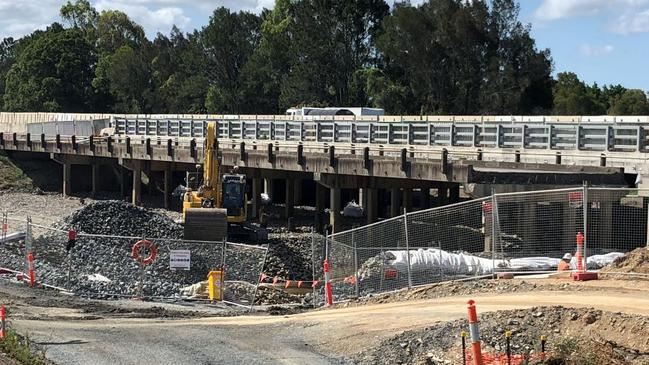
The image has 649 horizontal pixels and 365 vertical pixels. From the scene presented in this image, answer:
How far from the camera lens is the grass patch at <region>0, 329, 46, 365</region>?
1254cm

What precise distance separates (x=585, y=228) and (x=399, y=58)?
6252 centimetres

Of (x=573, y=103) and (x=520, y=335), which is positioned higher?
(x=573, y=103)

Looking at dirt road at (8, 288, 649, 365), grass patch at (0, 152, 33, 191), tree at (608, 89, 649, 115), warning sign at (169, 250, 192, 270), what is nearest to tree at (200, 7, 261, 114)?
grass patch at (0, 152, 33, 191)

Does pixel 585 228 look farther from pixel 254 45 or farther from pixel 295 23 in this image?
pixel 254 45

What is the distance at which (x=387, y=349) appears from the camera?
1374 cm

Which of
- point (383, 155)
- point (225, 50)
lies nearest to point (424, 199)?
point (383, 155)

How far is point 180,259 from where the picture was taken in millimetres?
23359

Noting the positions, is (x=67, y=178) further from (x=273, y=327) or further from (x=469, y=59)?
(x=273, y=327)

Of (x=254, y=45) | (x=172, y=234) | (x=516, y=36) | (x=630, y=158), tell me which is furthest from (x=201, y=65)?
(x=630, y=158)

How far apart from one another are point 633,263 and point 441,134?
59.5ft

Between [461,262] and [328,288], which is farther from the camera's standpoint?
[328,288]

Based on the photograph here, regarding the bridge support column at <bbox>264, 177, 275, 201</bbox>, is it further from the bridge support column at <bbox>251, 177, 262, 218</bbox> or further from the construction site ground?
the construction site ground

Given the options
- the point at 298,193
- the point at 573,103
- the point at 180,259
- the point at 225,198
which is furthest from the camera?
the point at 573,103

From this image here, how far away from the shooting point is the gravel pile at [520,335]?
12334 mm
